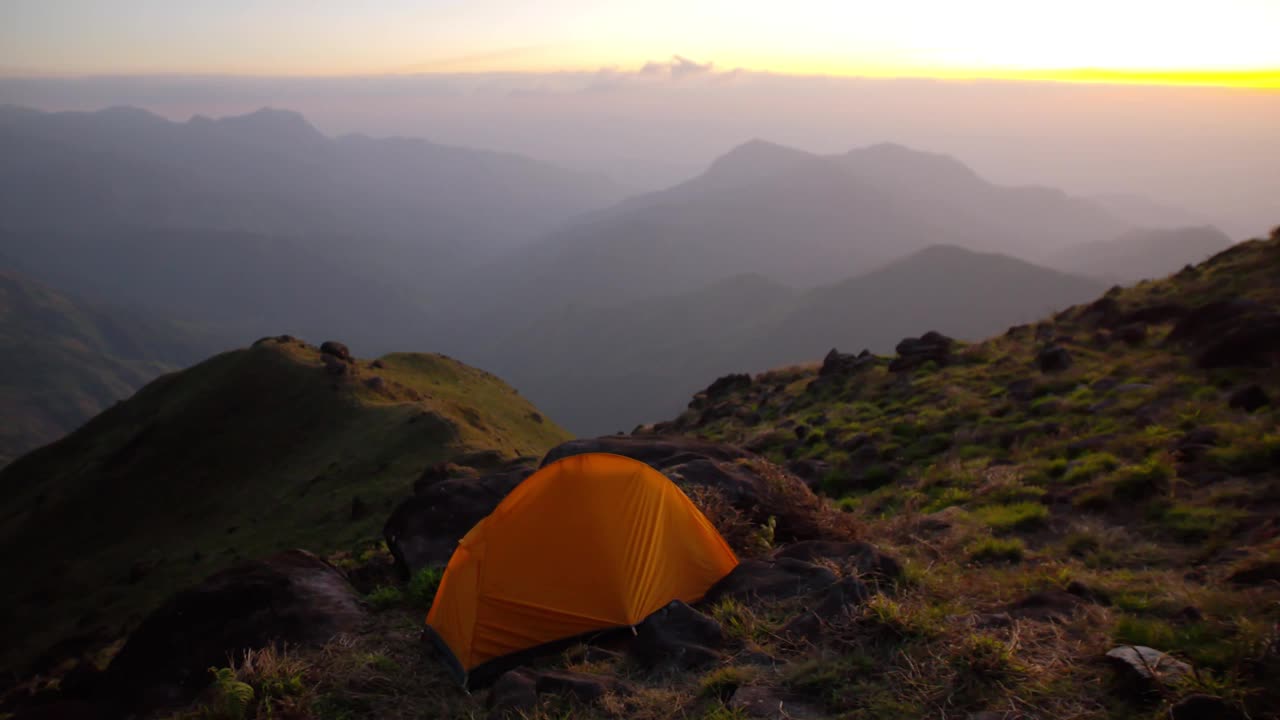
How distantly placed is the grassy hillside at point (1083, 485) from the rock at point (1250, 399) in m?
0.05

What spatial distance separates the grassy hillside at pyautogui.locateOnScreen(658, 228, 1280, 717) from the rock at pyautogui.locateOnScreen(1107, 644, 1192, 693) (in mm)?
191

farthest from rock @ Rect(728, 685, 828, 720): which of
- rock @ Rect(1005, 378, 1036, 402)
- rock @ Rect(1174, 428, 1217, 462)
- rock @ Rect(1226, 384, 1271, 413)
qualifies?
rock @ Rect(1005, 378, 1036, 402)

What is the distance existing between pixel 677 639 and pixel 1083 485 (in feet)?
31.1

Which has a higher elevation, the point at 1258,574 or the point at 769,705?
the point at 1258,574

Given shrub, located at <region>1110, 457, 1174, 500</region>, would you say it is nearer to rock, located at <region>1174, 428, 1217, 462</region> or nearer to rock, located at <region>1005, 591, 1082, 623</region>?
rock, located at <region>1174, 428, 1217, 462</region>

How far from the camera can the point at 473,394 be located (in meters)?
60.4

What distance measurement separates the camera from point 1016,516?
12695 millimetres

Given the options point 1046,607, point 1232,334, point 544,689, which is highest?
point 1232,334

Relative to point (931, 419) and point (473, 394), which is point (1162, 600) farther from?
point (473, 394)

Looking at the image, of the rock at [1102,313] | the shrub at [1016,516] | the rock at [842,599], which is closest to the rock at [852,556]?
the rock at [842,599]

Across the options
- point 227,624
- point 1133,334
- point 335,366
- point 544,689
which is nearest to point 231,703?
point 227,624

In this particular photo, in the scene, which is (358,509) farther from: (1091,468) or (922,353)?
(1091,468)

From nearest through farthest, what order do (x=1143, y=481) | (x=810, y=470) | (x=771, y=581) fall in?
(x=771, y=581) → (x=1143, y=481) → (x=810, y=470)

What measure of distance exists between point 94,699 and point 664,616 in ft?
30.1
